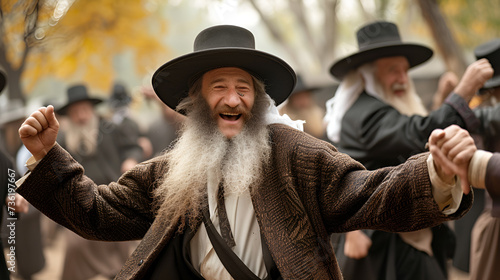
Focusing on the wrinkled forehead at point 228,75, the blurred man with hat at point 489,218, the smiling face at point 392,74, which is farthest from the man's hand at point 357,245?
the wrinkled forehead at point 228,75

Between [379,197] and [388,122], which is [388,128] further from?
[379,197]

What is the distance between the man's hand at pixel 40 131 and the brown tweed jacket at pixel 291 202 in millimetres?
53

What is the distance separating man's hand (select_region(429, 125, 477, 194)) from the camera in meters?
2.32

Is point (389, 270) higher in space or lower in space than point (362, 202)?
lower

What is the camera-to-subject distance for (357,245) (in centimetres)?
437

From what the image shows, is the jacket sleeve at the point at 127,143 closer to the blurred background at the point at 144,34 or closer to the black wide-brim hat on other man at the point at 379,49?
the blurred background at the point at 144,34

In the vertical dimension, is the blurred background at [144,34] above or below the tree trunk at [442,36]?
above

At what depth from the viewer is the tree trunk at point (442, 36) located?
866 centimetres

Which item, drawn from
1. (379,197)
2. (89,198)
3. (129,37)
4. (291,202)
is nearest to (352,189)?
(379,197)

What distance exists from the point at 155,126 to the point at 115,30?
5.53m

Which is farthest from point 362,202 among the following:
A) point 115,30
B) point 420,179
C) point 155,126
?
point 115,30

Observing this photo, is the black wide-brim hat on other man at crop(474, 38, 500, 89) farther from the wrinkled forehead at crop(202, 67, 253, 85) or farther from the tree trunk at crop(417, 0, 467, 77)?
the tree trunk at crop(417, 0, 467, 77)

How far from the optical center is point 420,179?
2.49 metres

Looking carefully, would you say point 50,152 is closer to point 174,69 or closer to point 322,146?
point 174,69
